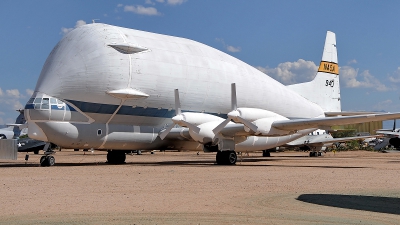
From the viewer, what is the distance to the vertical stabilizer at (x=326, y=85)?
1384 inches

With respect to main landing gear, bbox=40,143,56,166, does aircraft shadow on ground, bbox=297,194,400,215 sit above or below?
below

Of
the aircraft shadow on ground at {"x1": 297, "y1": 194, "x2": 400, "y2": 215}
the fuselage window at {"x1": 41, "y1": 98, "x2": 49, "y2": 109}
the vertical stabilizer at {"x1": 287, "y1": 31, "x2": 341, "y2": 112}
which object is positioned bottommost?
the aircraft shadow on ground at {"x1": 297, "y1": 194, "x2": 400, "y2": 215}

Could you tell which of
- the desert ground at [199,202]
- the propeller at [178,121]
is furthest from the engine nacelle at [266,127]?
the desert ground at [199,202]

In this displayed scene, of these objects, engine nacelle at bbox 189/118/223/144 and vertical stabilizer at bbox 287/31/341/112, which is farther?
vertical stabilizer at bbox 287/31/341/112

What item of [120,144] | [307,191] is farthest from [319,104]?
[307,191]

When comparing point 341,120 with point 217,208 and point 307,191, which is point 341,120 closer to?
point 307,191

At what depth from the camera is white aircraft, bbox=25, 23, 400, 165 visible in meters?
23.0

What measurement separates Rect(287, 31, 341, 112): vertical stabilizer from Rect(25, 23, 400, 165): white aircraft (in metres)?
8.27

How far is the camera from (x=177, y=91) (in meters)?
24.5

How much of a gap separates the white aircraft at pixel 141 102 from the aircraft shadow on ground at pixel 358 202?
39.5 feet

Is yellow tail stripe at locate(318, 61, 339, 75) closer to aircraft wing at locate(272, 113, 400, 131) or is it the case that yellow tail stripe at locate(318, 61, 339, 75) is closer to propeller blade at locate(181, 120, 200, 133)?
aircraft wing at locate(272, 113, 400, 131)

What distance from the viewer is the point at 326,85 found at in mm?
35594

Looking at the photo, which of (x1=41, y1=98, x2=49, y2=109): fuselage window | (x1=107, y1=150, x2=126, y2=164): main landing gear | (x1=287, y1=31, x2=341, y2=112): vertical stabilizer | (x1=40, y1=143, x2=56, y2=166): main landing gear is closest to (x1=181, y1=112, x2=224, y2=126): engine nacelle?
(x1=107, y1=150, x2=126, y2=164): main landing gear

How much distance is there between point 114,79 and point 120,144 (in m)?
3.39
